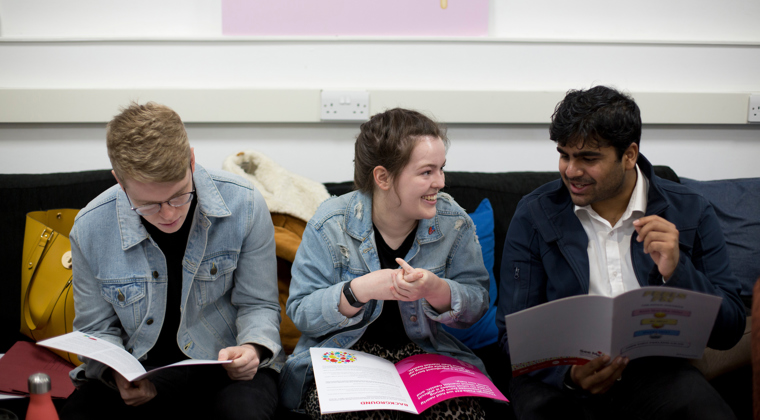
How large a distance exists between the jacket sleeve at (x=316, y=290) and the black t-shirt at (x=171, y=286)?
299 mm

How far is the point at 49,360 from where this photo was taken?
5.17 ft

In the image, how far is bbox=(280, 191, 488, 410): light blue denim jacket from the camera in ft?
4.69

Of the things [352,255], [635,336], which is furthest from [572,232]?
[352,255]

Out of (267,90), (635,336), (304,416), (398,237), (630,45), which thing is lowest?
(304,416)

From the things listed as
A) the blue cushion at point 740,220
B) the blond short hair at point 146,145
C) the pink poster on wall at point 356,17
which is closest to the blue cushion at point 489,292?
the pink poster on wall at point 356,17

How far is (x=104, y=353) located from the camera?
1.12m

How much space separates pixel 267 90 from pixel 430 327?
114 cm

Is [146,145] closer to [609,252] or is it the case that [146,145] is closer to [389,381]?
[389,381]

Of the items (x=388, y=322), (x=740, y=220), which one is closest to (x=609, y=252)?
(x=388, y=322)

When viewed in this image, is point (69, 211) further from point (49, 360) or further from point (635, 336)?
point (635, 336)

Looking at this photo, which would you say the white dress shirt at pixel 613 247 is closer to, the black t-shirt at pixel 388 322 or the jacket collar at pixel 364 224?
the jacket collar at pixel 364 224

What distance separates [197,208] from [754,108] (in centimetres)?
224

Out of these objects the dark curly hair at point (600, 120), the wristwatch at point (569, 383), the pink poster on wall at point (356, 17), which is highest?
the pink poster on wall at point (356, 17)

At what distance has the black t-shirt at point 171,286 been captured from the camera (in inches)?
55.5
